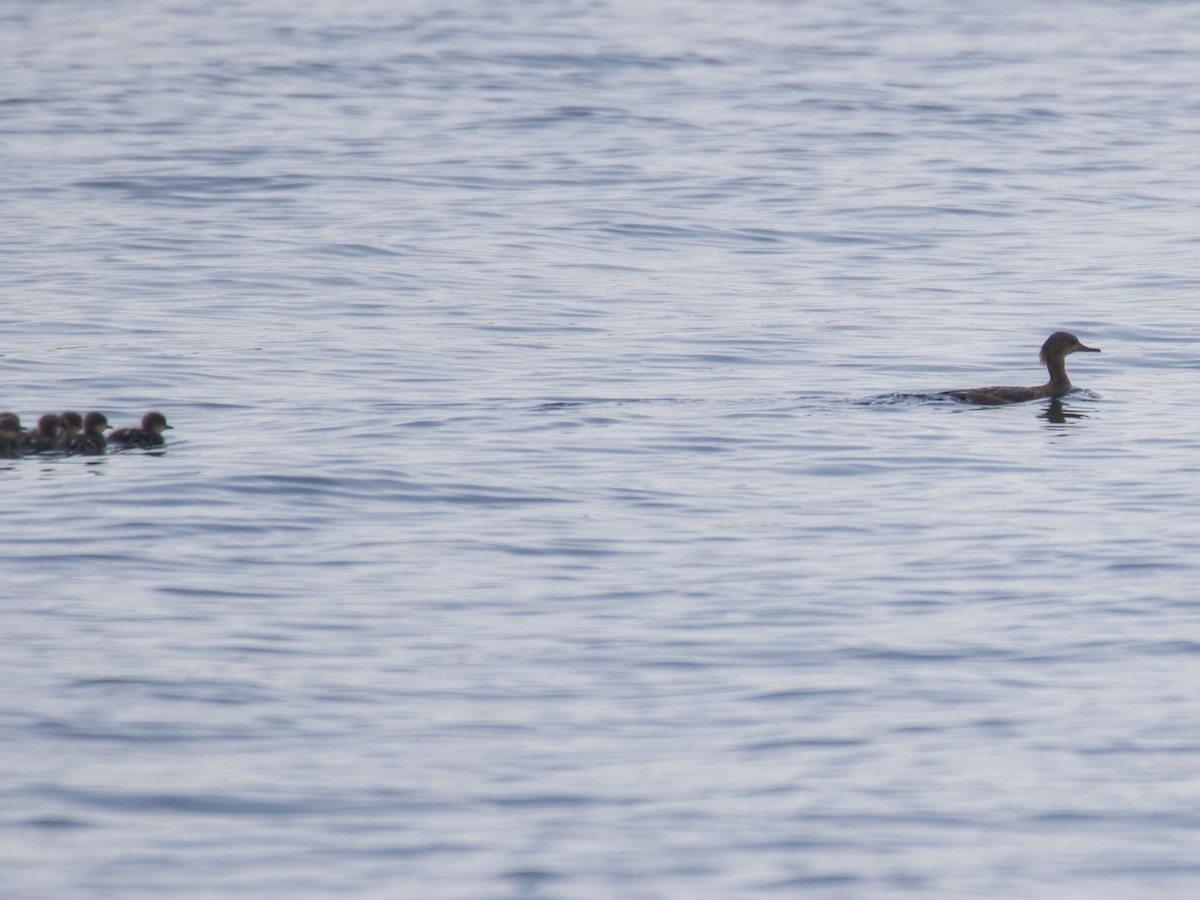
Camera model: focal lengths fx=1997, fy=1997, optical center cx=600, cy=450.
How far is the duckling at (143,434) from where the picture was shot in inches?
513

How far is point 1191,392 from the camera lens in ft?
51.4

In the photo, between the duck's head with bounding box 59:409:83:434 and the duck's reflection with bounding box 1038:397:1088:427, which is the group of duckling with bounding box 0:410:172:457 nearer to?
the duck's head with bounding box 59:409:83:434

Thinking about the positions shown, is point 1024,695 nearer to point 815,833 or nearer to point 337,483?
point 815,833

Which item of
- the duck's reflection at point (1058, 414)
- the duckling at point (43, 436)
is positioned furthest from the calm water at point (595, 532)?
the duckling at point (43, 436)

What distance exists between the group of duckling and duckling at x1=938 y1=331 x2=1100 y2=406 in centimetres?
585

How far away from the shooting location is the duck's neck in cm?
1563

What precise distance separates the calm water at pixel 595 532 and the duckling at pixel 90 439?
0.24 metres

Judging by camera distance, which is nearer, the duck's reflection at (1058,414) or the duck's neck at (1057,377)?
the duck's reflection at (1058,414)

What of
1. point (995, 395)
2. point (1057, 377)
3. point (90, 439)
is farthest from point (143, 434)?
point (1057, 377)

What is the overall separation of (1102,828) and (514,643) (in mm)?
3022

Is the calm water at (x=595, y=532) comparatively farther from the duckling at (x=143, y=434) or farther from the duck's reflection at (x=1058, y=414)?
the duckling at (x=143, y=434)

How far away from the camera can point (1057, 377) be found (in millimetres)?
15781

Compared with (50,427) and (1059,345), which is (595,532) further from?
(1059,345)

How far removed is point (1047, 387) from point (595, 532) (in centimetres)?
563
